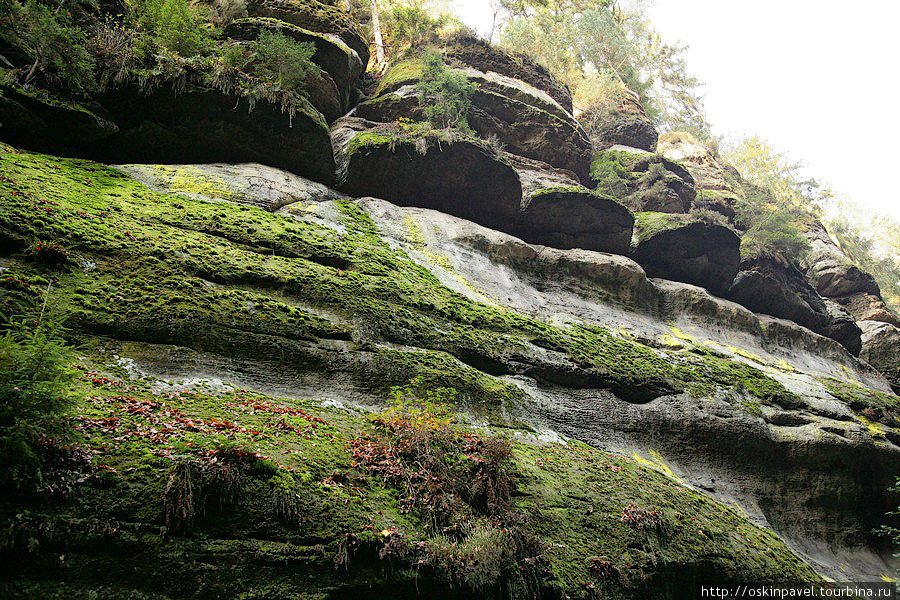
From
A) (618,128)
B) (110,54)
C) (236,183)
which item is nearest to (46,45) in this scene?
(110,54)

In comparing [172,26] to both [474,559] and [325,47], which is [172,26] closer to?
[325,47]

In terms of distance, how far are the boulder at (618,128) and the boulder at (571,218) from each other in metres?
9.06

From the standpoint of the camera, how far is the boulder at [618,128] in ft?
84.8

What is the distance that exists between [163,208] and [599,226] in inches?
577

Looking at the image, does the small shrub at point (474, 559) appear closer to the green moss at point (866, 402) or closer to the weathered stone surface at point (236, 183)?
the weathered stone surface at point (236, 183)

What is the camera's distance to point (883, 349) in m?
22.5

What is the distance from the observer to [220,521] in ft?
17.4

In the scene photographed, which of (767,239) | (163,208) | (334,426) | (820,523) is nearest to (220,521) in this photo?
(334,426)

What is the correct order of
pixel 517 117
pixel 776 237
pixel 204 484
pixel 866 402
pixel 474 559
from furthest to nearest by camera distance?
1. pixel 776 237
2. pixel 517 117
3. pixel 866 402
4. pixel 474 559
5. pixel 204 484

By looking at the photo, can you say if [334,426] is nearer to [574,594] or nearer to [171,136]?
[574,594]

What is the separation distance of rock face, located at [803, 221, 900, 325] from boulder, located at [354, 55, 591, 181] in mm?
15150

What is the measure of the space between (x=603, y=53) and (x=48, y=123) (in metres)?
Answer: 31.4

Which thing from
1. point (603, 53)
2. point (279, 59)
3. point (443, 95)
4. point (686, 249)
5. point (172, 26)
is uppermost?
point (603, 53)

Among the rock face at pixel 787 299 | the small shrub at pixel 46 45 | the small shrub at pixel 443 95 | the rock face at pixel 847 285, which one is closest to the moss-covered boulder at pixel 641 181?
the rock face at pixel 787 299
